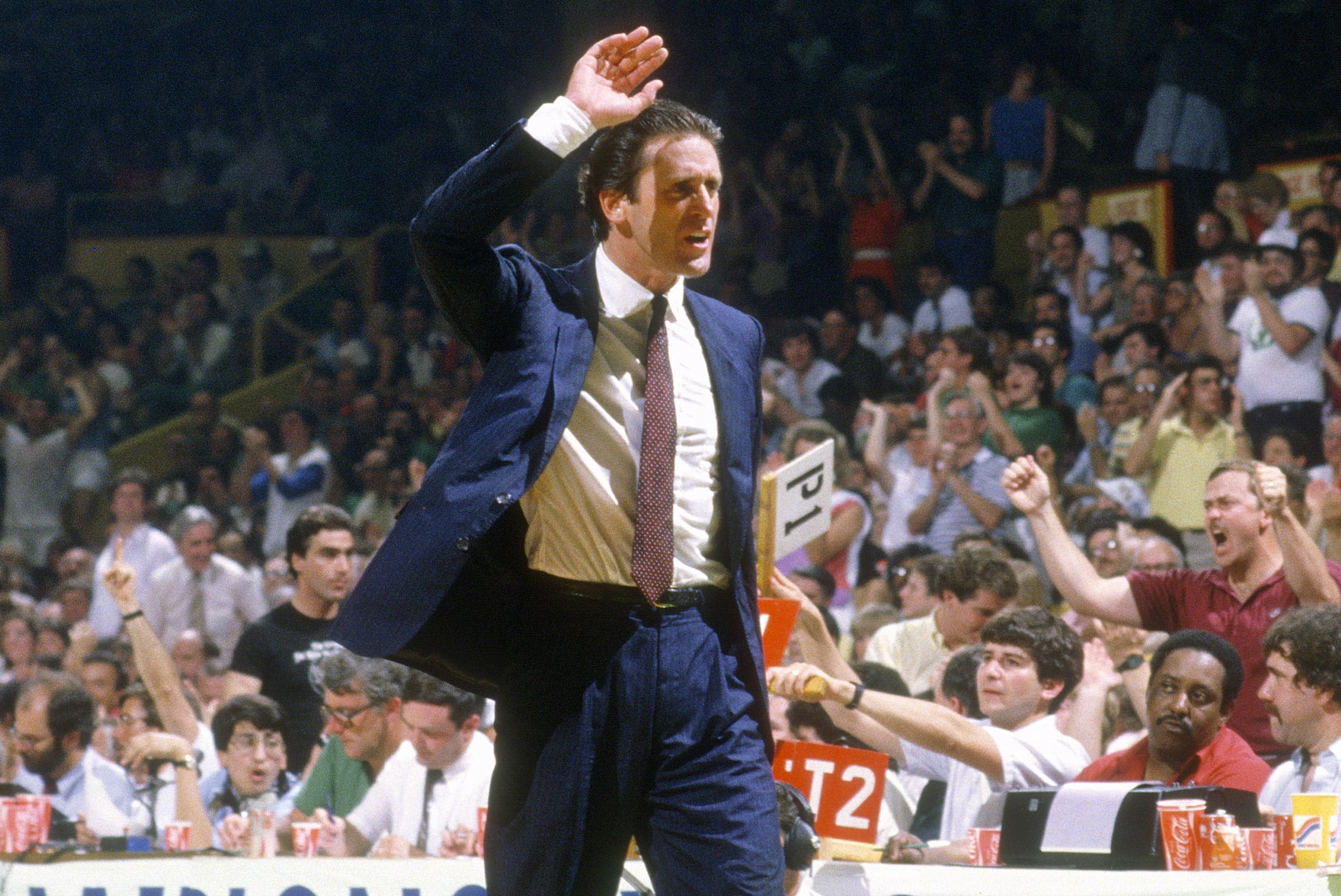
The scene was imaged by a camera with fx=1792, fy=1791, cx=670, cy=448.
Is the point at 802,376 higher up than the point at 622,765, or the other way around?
the point at 802,376

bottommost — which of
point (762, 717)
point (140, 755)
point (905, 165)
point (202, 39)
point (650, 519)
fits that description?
point (140, 755)

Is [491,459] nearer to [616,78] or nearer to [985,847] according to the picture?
[616,78]

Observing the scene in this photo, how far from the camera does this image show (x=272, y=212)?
1611 cm

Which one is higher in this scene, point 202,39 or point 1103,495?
point 202,39

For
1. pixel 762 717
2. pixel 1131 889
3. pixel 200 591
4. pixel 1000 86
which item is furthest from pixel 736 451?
pixel 1000 86

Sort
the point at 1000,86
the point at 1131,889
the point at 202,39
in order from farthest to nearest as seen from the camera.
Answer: the point at 202,39 → the point at 1000,86 → the point at 1131,889

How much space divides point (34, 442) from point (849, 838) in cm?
991

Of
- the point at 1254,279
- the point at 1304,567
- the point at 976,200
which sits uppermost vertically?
the point at 976,200

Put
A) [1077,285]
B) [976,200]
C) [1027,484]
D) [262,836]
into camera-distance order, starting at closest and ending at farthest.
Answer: [262,836] → [1027,484] → [1077,285] → [976,200]

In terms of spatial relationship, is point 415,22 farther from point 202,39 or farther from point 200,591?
point 200,591

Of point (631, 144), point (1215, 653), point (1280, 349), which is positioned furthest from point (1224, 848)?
point (1280, 349)

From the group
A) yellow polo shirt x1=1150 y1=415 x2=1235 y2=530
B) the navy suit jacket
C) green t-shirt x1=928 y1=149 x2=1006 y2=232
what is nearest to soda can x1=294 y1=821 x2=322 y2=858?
the navy suit jacket

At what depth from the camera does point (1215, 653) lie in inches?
177

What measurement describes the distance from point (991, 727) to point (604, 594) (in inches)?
81.7
